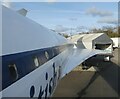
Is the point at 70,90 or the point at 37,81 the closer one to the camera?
the point at 37,81

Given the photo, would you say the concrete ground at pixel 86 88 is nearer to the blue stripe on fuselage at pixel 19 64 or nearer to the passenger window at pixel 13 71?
the blue stripe on fuselage at pixel 19 64

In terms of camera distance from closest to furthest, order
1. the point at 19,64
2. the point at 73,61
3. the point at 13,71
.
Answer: the point at 13,71 < the point at 19,64 < the point at 73,61

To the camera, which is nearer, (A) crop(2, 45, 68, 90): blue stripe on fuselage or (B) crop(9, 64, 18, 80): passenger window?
(A) crop(2, 45, 68, 90): blue stripe on fuselage

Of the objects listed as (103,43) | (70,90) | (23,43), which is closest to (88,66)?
(70,90)

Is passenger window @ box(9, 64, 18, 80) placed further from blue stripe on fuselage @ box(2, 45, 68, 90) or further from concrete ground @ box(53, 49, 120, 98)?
concrete ground @ box(53, 49, 120, 98)

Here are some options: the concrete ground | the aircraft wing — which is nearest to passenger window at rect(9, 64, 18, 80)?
the aircraft wing

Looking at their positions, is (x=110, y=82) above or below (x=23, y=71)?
below

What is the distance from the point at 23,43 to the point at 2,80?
107cm

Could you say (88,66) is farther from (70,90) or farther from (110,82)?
(70,90)

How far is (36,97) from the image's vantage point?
3650mm

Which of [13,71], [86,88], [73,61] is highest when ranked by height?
[13,71]

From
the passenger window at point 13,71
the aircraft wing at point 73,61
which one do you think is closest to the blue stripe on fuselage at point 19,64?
the passenger window at point 13,71

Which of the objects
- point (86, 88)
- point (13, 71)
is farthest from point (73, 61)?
point (13, 71)

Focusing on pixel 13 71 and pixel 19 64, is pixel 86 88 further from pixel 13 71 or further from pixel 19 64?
pixel 13 71
